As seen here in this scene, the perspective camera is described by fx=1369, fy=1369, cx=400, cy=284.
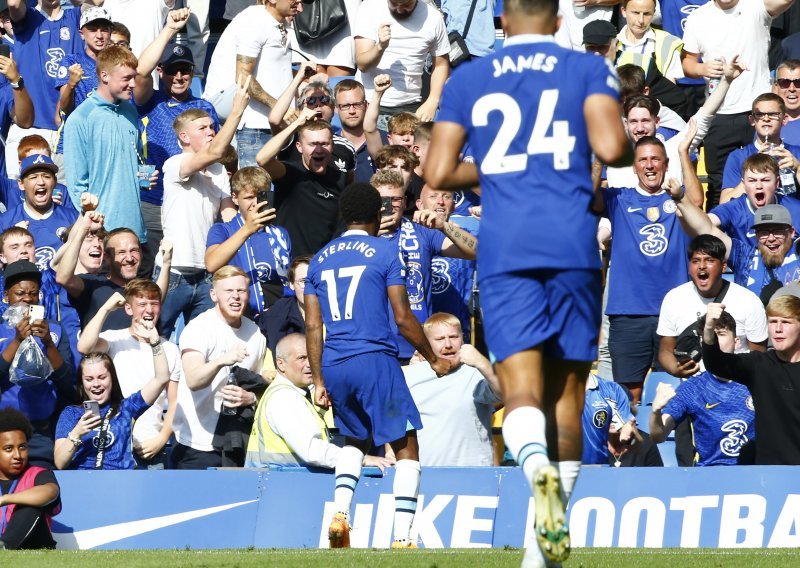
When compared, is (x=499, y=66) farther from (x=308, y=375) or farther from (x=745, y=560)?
(x=308, y=375)

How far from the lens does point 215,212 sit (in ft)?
42.1

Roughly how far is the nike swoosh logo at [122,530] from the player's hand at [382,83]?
182 inches

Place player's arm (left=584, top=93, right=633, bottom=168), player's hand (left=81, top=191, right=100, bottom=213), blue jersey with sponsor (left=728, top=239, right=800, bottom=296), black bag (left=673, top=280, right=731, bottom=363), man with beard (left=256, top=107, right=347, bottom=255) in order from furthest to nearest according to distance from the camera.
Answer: man with beard (left=256, top=107, right=347, bottom=255) < blue jersey with sponsor (left=728, top=239, right=800, bottom=296) < player's hand (left=81, top=191, right=100, bottom=213) < black bag (left=673, top=280, right=731, bottom=363) < player's arm (left=584, top=93, right=633, bottom=168)

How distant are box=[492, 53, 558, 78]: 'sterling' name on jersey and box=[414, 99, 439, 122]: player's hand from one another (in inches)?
312

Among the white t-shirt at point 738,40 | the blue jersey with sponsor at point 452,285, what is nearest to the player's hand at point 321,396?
the blue jersey with sponsor at point 452,285

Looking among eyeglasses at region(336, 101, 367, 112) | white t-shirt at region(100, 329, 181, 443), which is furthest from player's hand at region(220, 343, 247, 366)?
eyeglasses at region(336, 101, 367, 112)

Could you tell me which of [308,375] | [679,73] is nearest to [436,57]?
[679,73]

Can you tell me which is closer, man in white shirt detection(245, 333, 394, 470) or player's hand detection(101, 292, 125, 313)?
man in white shirt detection(245, 333, 394, 470)

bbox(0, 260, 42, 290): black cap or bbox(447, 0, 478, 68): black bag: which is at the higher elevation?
bbox(447, 0, 478, 68): black bag

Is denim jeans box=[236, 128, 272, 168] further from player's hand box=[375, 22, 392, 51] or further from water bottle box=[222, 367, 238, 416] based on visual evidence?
water bottle box=[222, 367, 238, 416]

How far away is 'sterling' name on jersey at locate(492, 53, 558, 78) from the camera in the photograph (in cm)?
569

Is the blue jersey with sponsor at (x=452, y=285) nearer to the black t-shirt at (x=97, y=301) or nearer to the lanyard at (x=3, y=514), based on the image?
the black t-shirt at (x=97, y=301)

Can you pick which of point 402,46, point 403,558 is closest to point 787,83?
point 402,46

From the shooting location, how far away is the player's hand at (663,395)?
1006cm
